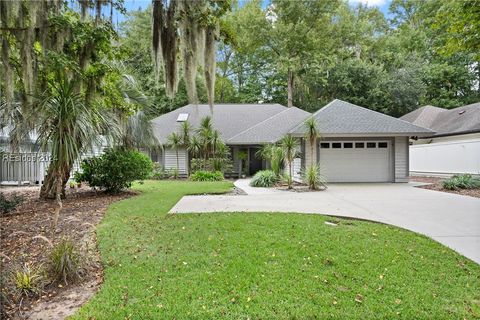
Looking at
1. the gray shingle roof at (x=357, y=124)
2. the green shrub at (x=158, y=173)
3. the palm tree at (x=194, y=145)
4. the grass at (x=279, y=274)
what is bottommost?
the grass at (x=279, y=274)

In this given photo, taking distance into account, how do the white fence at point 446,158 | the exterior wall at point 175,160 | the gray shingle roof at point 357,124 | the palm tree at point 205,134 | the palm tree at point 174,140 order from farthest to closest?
the exterior wall at point 175,160 → the palm tree at point 174,140 → the palm tree at point 205,134 → the white fence at point 446,158 → the gray shingle roof at point 357,124

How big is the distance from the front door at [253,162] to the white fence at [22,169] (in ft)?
32.7

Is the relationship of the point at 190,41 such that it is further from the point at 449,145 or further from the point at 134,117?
the point at 449,145

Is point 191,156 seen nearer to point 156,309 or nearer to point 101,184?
point 101,184

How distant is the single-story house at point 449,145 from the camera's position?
1416 centimetres

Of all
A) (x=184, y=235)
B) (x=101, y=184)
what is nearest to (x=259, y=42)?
(x=101, y=184)

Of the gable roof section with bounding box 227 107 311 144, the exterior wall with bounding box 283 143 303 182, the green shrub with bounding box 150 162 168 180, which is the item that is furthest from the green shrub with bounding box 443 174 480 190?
the green shrub with bounding box 150 162 168 180

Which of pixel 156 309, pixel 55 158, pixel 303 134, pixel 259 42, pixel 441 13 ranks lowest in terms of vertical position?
pixel 156 309

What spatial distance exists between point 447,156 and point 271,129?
8.55m

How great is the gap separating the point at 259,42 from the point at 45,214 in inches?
868

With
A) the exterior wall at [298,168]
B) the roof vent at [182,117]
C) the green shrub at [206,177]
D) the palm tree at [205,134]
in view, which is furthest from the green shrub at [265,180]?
the roof vent at [182,117]

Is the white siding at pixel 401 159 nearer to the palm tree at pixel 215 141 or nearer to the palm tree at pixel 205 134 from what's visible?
the palm tree at pixel 215 141

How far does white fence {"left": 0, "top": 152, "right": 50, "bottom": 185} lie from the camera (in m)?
12.7

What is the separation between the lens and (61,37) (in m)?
5.76
